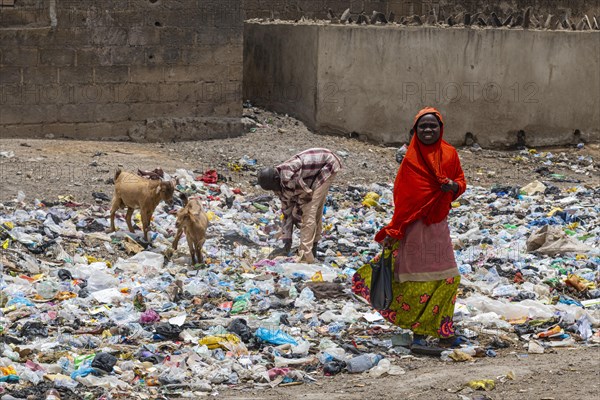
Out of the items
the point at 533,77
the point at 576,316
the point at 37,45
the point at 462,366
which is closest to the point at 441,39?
the point at 533,77

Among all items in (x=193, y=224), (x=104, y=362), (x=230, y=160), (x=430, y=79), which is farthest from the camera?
(x=430, y=79)

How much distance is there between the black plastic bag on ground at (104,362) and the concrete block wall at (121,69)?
742 centimetres

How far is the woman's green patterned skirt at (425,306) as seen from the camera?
720 cm

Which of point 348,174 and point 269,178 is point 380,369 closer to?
point 269,178

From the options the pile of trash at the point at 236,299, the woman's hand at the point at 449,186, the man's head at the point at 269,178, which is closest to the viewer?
the pile of trash at the point at 236,299

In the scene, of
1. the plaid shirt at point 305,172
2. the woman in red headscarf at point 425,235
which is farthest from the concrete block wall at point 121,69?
the woman in red headscarf at point 425,235

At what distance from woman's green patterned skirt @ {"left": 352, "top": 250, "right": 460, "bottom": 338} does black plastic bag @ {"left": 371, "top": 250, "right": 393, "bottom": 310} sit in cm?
6

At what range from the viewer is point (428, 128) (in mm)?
7055

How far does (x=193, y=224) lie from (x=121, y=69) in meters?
5.40

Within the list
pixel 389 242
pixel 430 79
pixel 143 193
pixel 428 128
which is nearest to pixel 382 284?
pixel 389 242

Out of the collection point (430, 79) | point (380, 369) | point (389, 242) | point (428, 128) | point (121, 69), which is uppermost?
point (428, 128)

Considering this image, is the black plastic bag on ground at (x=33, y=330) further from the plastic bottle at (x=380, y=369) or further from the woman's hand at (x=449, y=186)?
the woman's hand at (x=449, y=186)

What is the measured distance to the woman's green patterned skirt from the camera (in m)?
7.20

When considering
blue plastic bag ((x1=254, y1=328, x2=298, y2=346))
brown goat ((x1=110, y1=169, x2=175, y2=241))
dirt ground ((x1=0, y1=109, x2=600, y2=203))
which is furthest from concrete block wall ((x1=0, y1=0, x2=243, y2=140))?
blue plastic bag ((x1=254, y1=328, x2=298, y2=346))
